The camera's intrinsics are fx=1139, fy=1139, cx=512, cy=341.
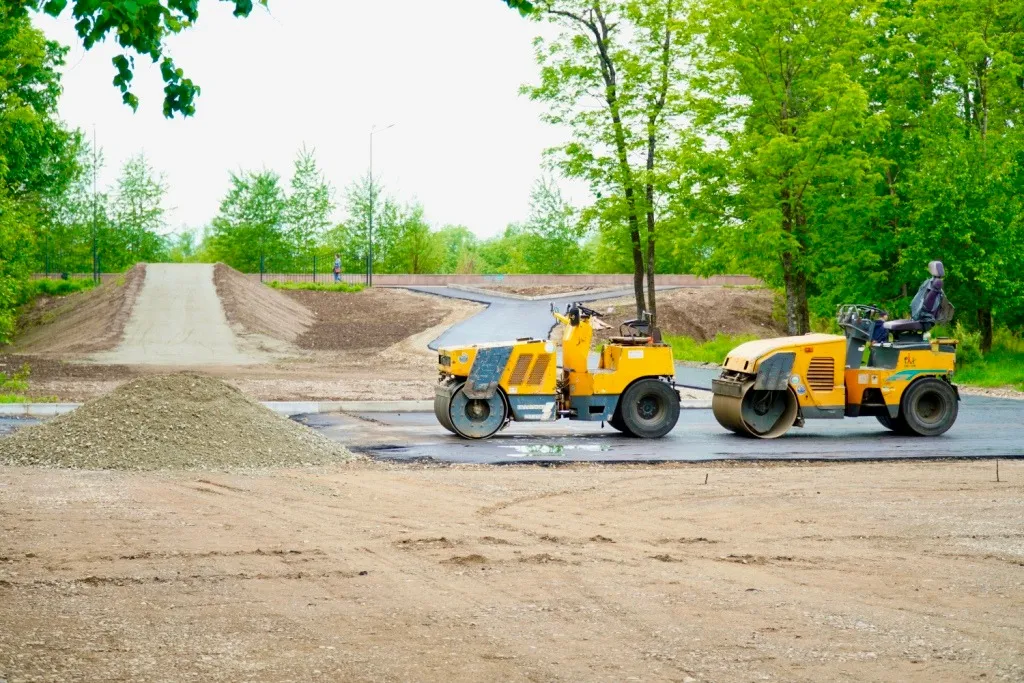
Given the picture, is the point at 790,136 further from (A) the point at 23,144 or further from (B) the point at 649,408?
(A) the point at 23,144

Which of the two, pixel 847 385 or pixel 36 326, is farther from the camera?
pixel 36 326

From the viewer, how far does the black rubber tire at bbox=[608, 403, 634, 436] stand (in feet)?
53.1

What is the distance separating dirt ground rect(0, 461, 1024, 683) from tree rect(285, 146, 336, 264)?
56201mm

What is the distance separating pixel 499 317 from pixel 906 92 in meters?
18.0

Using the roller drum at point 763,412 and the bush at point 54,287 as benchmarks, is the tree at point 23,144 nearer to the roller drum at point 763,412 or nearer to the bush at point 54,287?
the bush at point 54,287

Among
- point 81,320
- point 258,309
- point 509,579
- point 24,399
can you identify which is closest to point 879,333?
point 509,579

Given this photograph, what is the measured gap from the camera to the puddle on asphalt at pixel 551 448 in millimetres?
14555

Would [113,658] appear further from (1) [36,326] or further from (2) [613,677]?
(1) [36,326]

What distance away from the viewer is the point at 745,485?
11953mm

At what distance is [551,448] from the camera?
49.7 feet

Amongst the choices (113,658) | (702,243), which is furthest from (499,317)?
(113,658)

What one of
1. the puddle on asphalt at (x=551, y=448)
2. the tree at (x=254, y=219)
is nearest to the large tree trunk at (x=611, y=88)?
the puddle on asphalt at (x=551, y=448)

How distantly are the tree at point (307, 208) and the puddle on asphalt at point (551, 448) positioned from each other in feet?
177

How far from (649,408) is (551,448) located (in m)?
1.93
